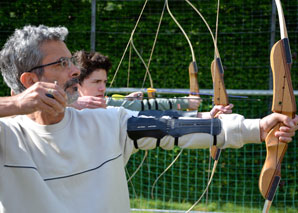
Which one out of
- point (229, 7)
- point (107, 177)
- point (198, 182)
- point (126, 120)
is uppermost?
point (229, 7)

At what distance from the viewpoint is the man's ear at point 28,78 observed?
5.41 ft

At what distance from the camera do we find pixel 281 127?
169 cm

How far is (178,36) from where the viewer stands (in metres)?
5.10

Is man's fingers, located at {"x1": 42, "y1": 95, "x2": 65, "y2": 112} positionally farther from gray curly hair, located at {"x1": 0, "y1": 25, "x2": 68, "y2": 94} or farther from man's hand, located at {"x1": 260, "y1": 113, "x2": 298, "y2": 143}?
man's hand, located at {"x1": 260, "y1": 113, "x2": 298, "y2": 143}

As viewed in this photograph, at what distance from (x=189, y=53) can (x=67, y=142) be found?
12.1 feet

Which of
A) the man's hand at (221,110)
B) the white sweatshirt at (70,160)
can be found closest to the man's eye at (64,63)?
the white sweatshirt at (70,160)

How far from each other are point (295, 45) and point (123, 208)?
12.5ft

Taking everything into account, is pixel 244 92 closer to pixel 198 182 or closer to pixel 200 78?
pixel 200 78

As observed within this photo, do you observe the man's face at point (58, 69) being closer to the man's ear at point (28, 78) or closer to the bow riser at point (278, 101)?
the man's ear at point (28, 78)

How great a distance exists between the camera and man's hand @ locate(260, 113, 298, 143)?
1.61 meters

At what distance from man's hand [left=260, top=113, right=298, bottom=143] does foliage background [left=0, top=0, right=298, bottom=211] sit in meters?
3.15

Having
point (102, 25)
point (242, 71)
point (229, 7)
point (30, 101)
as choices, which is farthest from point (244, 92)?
point (30, 101)

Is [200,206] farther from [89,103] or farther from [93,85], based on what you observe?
[89,103]

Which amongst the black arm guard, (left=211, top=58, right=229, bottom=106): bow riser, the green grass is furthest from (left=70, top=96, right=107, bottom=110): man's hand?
the green grass
